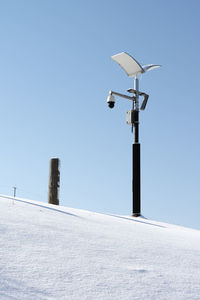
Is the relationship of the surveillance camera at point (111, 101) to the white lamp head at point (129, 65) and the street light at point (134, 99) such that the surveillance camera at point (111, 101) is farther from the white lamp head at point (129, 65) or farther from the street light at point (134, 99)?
the white lamp head at point (129, 65)

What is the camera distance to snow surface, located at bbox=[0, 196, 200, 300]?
A: 3406 millimetres

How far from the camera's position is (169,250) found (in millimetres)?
5109

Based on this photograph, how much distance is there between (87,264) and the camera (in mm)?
3953

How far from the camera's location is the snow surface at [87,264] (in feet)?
11.2

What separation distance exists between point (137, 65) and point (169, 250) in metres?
8.25

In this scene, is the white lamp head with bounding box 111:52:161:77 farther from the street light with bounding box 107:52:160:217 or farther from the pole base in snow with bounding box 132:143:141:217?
the pole base in snow with bounding box 132:143:141:217

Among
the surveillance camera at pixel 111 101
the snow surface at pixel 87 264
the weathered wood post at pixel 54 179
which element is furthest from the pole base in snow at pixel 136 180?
the snow surface at pixel 87 264

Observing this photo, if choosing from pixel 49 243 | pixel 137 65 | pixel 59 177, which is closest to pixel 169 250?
pixel 49 243

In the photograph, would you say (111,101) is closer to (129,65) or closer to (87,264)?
(129,65)

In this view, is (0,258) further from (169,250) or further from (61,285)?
(169,250)

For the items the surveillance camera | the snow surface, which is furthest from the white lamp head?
the snow surface

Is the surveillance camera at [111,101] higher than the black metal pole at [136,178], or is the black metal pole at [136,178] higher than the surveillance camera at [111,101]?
the surveillance camera at [111,101]

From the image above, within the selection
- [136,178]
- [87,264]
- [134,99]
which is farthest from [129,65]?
[87,264]


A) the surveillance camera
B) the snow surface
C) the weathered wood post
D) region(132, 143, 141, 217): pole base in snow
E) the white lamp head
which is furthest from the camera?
the white lamp head
